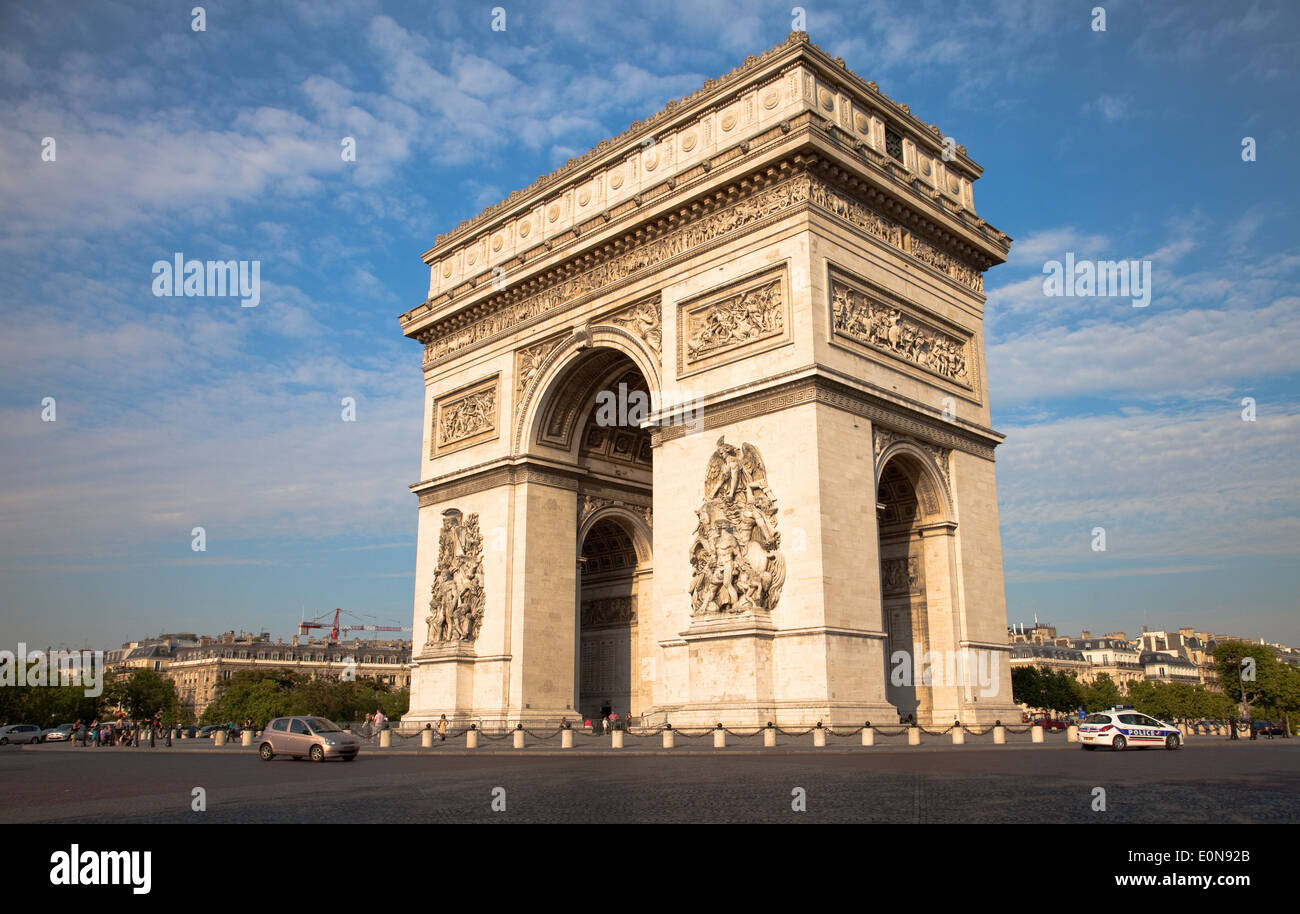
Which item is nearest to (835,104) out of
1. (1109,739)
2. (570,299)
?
(570,299)

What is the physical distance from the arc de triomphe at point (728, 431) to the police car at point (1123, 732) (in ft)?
11.3

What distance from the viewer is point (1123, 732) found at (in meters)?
22.0

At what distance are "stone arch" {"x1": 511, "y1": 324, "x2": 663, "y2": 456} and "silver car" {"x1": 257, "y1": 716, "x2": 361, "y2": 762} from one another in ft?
37.2

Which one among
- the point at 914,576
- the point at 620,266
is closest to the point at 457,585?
the point at 620,266

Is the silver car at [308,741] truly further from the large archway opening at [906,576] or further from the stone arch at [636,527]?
the large archway opening at [906,576]

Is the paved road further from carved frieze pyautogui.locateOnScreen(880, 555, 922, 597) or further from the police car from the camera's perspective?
carved frieze pyautogui.locateOnScreen(880, 555, 922, 597)

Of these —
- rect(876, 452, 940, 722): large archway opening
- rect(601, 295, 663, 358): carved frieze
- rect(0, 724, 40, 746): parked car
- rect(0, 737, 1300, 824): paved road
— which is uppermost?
rect(601, 295, 663, 358): carved frieze

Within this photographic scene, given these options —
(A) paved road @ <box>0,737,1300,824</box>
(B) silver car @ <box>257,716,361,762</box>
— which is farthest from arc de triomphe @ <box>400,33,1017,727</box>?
(B) silver car @ <box>257,716,361,762</box>

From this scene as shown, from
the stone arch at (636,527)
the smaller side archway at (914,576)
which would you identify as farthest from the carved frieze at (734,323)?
the stone arch at (636,527)

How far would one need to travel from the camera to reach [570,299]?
3062 cm

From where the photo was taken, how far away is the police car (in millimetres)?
21891
